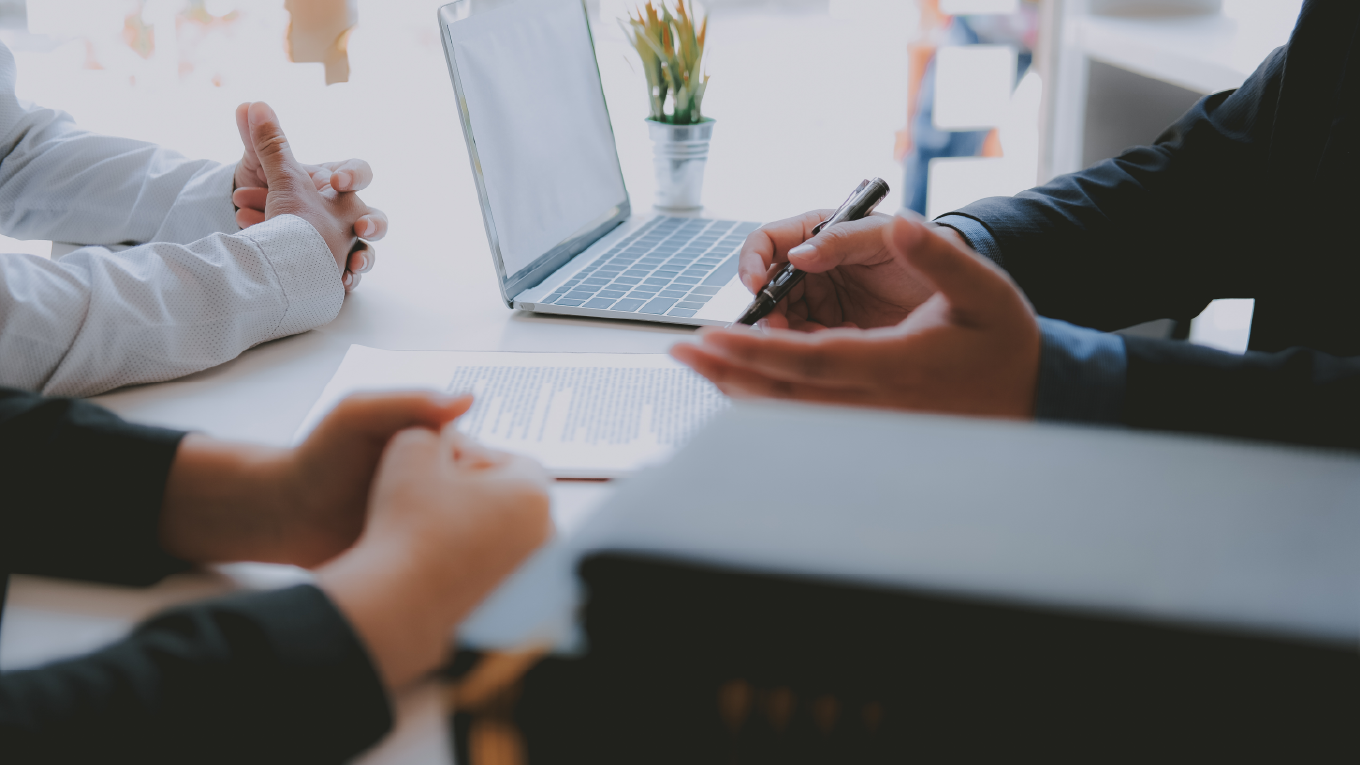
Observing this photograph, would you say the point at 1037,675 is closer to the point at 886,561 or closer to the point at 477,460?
the point at 886,561

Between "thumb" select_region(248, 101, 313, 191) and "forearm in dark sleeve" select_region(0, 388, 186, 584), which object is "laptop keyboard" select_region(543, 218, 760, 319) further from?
"forearm in dark sleeve" select_region(0, 388, 186, 584)

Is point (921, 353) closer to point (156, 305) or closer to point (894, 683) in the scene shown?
point (894, 683)

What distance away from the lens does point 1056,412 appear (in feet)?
1.62

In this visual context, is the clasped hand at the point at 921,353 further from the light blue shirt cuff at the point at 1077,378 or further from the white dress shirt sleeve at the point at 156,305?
the white dress shirt sleeve at the point at 156,305

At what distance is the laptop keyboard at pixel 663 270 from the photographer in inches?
32.6

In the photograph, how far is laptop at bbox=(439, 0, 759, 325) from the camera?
32.0 inches

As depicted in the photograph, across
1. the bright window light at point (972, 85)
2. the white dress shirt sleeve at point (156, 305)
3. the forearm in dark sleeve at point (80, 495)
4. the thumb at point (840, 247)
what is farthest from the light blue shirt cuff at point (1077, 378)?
the bright window light at point (972, 85)

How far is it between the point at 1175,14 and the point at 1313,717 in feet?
5.13

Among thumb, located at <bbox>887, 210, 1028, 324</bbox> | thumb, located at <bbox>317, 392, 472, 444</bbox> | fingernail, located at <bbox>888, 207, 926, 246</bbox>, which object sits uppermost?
fingernail, located at <bbox>888, 207, 926, 246</bbox>

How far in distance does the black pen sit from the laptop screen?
23 cm

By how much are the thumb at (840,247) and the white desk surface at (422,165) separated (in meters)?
0.13

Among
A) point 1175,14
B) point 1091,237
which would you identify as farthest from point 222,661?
point 1175,14

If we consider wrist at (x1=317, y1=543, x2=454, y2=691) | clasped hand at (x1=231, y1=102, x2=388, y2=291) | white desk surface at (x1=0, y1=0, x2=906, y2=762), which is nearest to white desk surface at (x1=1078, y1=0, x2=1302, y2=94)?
white desk surface at (x1=0, y1=0, x2=906, y2=762)

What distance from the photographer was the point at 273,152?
849 millimetres
